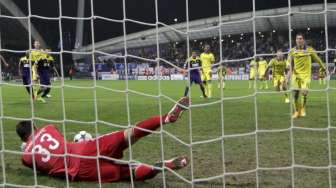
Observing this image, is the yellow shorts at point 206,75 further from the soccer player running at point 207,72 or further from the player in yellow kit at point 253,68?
the player in yellow kit at point 253,68

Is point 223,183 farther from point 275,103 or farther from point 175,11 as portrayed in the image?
point 175,11

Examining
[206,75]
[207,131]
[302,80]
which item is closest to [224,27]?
[207,131]

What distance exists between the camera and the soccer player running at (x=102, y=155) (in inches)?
197

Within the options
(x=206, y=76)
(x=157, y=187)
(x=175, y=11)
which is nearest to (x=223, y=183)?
(x=157, y=187)

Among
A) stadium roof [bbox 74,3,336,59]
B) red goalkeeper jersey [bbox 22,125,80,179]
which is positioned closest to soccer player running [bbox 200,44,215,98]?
stadium roof [bbox 74,3,336,59]

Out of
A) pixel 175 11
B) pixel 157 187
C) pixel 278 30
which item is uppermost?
pixel 175 11

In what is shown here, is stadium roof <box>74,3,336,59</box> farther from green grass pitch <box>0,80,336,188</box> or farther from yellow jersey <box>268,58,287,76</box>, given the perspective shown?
yellow jersey <box>268,58,287,76</box>

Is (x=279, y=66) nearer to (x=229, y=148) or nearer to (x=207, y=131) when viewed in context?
(x=207, y=131)

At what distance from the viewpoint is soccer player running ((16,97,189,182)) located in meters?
4.99

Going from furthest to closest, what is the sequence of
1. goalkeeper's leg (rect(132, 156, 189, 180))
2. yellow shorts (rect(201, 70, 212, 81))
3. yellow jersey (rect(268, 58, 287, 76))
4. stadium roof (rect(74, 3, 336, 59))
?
yellow shorts (rect(201, 70, 212, 81)) < yellow jersey (rect(268, 58, 287, 76)) < stadium roof (rect(74, 3, 336, 59)) < goalkeeper's leg (rect(132, 156, 189, 180))

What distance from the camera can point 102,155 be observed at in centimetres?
502

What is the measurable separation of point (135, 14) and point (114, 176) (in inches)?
1171

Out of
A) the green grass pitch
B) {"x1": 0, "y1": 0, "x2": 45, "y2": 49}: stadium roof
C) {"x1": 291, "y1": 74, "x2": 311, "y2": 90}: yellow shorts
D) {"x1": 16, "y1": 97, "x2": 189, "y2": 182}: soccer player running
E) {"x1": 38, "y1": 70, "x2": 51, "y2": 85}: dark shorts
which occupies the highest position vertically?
{"x1": 0, "y1": 0, "x2": 45, "y2": 49}: stadium roof

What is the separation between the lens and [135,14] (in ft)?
112
